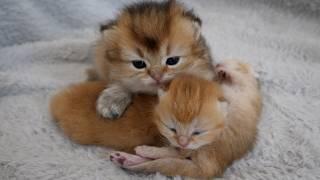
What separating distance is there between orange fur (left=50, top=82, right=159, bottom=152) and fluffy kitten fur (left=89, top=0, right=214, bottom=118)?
0.02 meters

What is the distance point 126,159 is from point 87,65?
0.60 metres

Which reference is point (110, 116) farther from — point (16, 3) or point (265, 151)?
point (16, 3)

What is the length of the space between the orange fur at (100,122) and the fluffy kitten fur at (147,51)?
0.08 ft

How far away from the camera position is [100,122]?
1382mm

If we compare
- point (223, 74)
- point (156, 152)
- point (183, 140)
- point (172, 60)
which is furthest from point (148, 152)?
point (223, 74)

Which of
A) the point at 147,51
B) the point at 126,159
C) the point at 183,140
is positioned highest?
the point at 147,51

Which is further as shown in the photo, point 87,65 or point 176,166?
point 87,65

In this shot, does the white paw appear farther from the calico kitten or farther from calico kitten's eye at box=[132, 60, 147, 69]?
calico kitten's eye at box=[132, 60, 147, 69]

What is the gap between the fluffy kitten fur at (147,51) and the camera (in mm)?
1335

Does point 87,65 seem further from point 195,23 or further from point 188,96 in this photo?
point 188,96

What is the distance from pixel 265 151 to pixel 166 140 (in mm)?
271

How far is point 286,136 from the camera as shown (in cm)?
147

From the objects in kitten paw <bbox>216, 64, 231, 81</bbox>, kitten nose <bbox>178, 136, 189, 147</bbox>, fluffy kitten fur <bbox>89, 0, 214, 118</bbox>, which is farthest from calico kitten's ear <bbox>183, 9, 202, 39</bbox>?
kitten nose <bbox>178, 136, 189, 147</bbox>

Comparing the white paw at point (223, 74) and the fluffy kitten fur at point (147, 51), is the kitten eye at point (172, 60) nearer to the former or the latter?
the fluffy kitten fur at point (147, 51)
